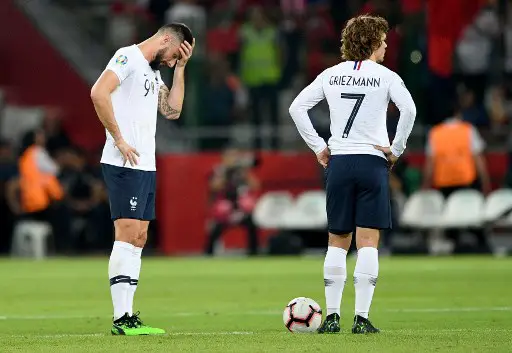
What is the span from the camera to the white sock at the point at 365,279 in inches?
387

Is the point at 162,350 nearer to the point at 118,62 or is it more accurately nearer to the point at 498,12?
the point at 118,62

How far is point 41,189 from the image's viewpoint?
2442 centimetres

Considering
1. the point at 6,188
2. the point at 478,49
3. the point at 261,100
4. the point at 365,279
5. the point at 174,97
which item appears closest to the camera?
the point at 365,279

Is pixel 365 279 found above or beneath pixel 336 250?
beneath

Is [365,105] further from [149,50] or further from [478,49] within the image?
[478,49]

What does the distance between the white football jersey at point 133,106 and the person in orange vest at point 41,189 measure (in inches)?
552

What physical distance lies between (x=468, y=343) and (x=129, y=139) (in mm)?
2951

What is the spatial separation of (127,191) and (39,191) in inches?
571

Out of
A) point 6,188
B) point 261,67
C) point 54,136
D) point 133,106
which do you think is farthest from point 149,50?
point 54,136

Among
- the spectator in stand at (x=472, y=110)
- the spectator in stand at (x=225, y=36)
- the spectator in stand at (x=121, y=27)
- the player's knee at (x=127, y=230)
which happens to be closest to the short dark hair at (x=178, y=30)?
the player's knee at (x=127, y=230)

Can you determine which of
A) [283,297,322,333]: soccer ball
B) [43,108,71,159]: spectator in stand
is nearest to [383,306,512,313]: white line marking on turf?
[283,297,322,333]: soccer ball

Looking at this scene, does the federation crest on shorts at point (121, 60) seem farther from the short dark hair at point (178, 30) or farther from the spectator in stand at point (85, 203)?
the spectator in stand at point (85, 203)

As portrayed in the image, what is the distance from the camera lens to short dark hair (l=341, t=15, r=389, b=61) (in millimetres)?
9969

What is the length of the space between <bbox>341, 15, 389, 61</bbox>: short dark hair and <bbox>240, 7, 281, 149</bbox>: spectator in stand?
45.9 feet
